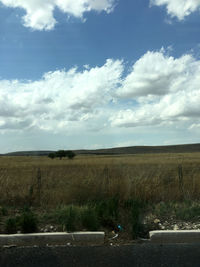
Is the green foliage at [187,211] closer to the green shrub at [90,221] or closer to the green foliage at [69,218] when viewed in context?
the green shrub at [90,221]

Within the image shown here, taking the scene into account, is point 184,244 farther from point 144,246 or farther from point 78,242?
point 78,242

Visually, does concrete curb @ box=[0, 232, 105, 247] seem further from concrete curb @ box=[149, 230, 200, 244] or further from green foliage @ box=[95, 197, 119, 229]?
concrete curb @ box=[149, 230, 200, 244]

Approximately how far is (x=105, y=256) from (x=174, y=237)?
1491mm

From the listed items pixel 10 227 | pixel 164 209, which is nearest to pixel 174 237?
pixel 164 209

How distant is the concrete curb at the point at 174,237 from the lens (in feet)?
16.0

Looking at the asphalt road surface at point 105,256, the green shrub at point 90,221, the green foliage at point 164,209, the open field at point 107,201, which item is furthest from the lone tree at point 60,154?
the asphalt road surface at point 105,256

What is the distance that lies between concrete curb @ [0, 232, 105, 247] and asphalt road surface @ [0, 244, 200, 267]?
0.70ft

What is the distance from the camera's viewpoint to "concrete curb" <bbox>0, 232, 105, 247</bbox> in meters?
4.85

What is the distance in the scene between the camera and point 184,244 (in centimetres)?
473

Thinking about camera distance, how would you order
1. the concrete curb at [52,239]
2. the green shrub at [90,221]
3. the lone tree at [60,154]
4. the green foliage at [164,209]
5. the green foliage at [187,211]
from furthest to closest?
the lone tree at [60,154] → the green foliage at [164,209] → the green foliage at [187,211] → the green shrub at [90,221] → the concrete curb at [52,239]

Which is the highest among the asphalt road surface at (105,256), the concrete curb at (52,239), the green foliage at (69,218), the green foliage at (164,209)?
the green foliage at (69,218)

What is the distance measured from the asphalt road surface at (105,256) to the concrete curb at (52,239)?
214 millimetres

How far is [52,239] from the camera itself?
4875 millimetres

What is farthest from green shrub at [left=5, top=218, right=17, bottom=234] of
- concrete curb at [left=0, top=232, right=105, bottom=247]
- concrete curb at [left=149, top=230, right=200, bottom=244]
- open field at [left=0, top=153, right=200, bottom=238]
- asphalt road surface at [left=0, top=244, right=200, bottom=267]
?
concrete curb at [left=149, top=230, right=200, bottom=244]
